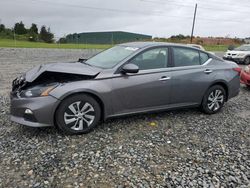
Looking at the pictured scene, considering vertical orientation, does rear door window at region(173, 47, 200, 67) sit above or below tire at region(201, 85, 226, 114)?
above

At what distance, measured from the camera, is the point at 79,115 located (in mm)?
3549

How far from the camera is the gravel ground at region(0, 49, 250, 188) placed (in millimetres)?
2592

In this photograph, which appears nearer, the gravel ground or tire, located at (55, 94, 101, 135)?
the gravel ground

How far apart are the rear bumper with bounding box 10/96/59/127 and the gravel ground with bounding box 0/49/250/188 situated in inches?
10.6

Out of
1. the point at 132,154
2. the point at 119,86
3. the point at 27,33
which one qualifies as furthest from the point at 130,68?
the point at 27,33

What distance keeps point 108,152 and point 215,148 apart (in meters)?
1.56

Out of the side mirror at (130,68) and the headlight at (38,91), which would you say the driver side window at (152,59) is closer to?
the side mirror at (130,68)

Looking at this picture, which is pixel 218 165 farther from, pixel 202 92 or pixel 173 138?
pixel 202 92

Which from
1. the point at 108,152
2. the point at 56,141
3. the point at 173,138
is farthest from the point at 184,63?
the point at 56,141

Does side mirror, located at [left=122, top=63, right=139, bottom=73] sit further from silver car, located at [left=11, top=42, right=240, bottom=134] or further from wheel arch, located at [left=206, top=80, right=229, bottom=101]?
wheel arch, located at [left=206, top=80, right=229, bottom=101]

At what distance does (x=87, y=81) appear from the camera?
3.53 meters

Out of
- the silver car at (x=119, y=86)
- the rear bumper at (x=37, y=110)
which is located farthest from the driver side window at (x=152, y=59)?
the rear bumper at (x=37, y=110)

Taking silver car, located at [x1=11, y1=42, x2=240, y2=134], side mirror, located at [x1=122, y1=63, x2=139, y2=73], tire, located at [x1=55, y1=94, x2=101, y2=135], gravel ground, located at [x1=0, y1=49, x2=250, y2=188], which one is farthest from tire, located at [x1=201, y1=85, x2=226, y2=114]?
tire, located at [x1=55, y1=94, x2=101, y2=135]

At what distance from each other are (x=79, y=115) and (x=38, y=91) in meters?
0.69
